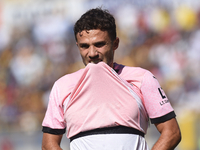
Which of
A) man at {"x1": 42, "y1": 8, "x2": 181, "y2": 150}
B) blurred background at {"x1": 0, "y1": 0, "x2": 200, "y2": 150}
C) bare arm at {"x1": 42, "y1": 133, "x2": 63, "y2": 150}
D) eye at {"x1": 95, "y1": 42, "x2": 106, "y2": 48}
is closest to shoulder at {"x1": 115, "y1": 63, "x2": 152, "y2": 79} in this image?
man at {"x1": 42, "y1": 8, "x2": 181, "y2": 150}

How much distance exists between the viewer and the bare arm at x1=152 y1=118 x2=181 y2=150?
1646 mm

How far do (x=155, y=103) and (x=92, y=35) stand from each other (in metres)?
0.49

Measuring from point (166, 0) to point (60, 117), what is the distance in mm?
5279

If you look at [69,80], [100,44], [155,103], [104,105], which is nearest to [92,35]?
[100,44]

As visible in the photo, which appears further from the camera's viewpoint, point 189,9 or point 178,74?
point 189,9

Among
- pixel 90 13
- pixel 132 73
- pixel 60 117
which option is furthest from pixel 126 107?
pixel 90 13

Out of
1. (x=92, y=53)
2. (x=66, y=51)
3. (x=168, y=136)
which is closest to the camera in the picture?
(x=168, y=136)

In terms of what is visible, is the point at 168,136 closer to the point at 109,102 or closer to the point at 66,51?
the point at 109,102

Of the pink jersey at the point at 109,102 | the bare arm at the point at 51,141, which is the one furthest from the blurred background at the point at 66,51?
the pink jersey at the point at 109,102

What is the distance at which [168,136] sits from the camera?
166 cm

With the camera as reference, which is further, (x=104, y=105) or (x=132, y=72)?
(x=132, y=72)

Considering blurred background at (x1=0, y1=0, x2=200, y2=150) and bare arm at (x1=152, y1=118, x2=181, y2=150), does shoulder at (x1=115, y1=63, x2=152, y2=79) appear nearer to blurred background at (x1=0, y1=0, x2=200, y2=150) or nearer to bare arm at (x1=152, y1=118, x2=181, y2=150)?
bare arm at (x1=152, y1=118, x2=181, y2=150)

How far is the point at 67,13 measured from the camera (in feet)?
22.8

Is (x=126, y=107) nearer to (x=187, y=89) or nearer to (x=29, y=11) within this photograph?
(x=187, y=89)
